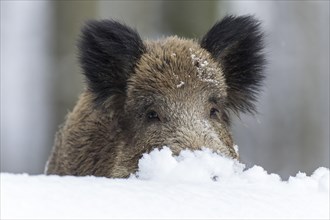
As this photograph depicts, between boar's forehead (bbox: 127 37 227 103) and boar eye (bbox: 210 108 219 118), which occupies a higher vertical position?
boar's forehead (bbox: 127 37 227 103)

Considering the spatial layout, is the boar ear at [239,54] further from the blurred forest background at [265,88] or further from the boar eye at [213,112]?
the blurred forest background at [265,88]

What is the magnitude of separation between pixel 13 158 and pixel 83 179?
21.5 meters

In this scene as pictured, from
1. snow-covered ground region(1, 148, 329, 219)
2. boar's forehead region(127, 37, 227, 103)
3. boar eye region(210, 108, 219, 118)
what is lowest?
snow-covered ground region(1, 148, 329, 219)

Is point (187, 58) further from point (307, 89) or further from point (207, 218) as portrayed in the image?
point (307, 89)

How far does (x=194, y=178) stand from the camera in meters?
3.90

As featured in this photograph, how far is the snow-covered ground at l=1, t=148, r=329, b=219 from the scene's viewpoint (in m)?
2.42

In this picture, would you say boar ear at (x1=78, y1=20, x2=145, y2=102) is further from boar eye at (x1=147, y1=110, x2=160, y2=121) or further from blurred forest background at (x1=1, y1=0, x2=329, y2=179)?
blurred forest background at (x1=1, y1=0, x2=329, y2=179)

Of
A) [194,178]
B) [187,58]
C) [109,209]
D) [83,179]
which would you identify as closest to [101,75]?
[187,58]

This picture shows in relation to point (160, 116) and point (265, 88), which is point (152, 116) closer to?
point (160, 116)

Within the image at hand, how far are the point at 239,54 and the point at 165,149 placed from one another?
1.94 metres

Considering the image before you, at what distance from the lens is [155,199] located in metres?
2.59

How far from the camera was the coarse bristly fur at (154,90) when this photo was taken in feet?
18.2

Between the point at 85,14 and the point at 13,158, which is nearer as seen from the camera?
the point at 85,14

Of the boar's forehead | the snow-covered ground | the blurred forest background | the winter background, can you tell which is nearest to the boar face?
the boar's forehead
